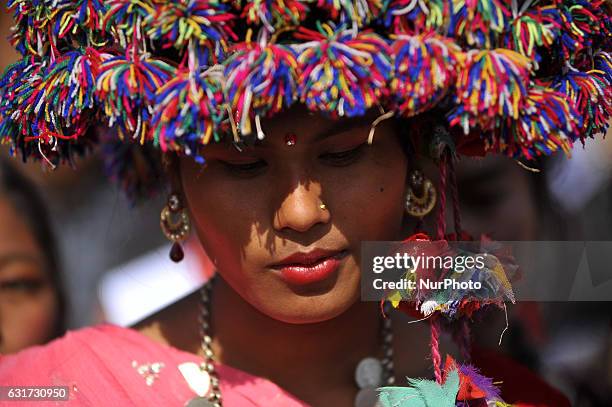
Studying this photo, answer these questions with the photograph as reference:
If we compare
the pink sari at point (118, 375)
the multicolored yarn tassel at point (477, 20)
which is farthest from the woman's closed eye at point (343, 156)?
the pink sari at point (118, 375)

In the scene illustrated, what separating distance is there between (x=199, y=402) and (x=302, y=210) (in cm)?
51

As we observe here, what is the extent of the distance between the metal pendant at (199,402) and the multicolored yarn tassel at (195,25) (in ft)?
2.40

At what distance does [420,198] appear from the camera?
168 centimetres

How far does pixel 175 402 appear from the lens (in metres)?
1.70

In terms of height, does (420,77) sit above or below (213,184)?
above

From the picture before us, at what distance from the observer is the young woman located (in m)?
1.28

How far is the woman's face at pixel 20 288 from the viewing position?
233cm

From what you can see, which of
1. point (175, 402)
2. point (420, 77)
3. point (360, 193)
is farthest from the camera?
point (175, 402)

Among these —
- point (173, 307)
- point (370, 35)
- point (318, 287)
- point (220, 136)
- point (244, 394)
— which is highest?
point (370, 35)

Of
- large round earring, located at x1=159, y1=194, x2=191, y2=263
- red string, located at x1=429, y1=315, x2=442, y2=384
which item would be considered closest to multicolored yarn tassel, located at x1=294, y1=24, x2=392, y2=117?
red string, located at x1=429, y1=315, x2=442, y2=384

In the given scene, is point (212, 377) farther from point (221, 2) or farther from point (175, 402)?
point (221, 2)

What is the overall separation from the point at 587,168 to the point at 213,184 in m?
1.47

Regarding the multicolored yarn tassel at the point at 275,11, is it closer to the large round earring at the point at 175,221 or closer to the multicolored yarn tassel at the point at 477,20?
the multicolored yarn tassel at the point at 477,20

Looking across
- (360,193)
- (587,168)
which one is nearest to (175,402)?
(360,193)
